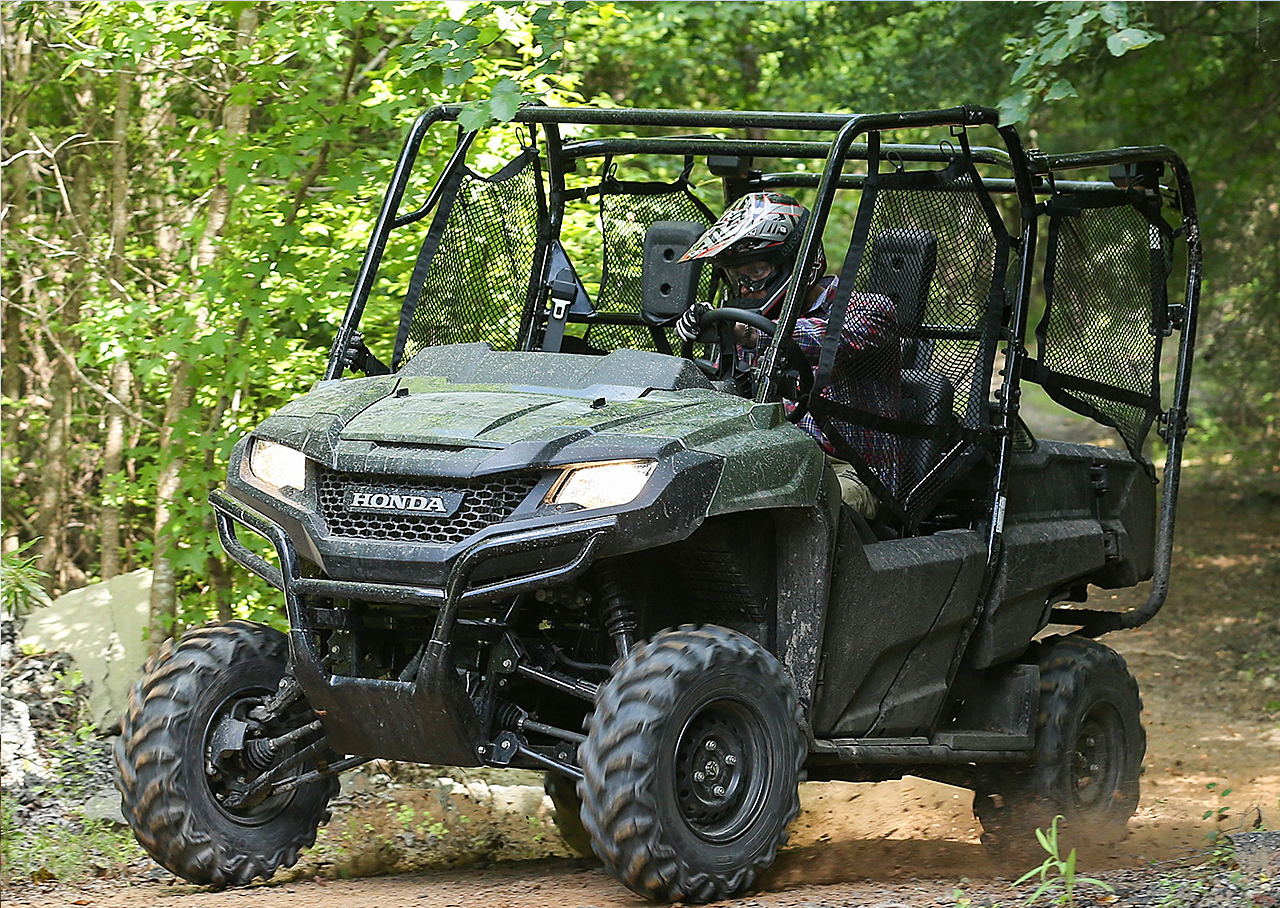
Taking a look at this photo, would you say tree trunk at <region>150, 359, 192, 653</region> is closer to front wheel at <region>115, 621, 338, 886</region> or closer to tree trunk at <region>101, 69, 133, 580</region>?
tree trunk at <region>101, 69, 133, 580</region>

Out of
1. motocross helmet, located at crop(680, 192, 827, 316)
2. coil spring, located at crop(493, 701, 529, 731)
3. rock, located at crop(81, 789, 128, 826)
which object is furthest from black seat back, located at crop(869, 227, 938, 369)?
rock, located at crop(81, 789, 128, 826)

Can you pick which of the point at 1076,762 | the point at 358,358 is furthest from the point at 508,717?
the point at 1076,762

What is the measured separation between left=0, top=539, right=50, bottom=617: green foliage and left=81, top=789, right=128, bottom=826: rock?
1.45 meters

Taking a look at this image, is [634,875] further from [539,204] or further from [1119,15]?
[1119,15]

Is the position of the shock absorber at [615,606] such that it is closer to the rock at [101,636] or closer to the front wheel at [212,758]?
the front wheel at [212,758]

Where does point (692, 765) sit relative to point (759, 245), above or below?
below

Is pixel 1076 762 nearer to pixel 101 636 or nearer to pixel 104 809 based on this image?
pixel 104 809

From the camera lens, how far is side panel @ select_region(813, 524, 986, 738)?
4.58 m

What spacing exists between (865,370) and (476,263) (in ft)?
5.34

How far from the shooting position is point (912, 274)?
5184mm

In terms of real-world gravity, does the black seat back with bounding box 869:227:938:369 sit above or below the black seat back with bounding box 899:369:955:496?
above

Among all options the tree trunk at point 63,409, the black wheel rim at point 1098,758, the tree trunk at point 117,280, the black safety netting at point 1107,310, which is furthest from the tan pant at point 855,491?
the tree trunk at point 63,409

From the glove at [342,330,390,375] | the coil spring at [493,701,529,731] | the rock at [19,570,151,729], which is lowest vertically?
the rock at [19,570,151,729]

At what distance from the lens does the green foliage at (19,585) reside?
745cm
